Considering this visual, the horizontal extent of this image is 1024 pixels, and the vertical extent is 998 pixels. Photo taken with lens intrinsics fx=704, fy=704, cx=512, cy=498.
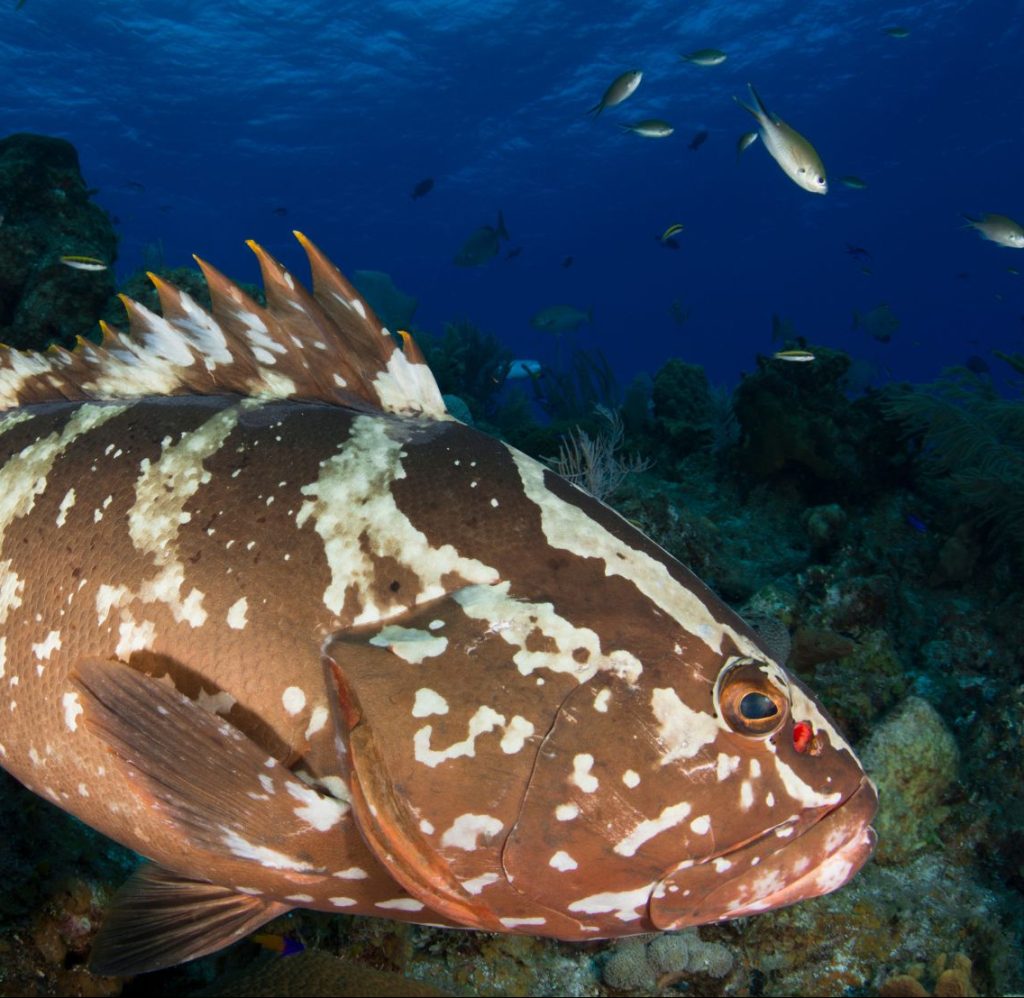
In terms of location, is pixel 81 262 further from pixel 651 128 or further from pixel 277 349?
pixel 651 128

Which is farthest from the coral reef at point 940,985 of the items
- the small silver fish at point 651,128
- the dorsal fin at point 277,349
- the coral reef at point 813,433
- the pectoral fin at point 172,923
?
the small silver fish at point 651,128

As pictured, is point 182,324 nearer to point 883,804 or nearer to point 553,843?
point 553,843

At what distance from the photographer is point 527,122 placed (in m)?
47.4

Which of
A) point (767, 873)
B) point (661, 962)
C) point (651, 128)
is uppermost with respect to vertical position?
point (767, 873)

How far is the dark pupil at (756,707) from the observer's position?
65.7 inches

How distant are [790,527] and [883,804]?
4.62 meters

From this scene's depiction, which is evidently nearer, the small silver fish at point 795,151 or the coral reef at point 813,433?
the small silver fish at point 795,151

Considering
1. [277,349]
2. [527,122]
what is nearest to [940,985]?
[277,349]

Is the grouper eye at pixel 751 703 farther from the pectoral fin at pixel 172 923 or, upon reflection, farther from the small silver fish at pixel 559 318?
the small silver fish at pixel 559 318

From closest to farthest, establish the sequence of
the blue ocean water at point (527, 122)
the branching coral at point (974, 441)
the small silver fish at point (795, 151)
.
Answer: the branching coral at point (974, 441) → the small silver fish at point (795, 151) → the blue ocean water at point (527, 122)

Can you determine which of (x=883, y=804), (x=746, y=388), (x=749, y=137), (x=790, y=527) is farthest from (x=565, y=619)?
(x=749, y=137)

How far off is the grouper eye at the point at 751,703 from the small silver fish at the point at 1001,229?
403 inches

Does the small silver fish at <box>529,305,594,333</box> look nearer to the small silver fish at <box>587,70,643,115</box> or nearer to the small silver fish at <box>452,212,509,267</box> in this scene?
the small silver fish at <box>452,212,509,267</box>

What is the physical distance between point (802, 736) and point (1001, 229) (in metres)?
10.6
